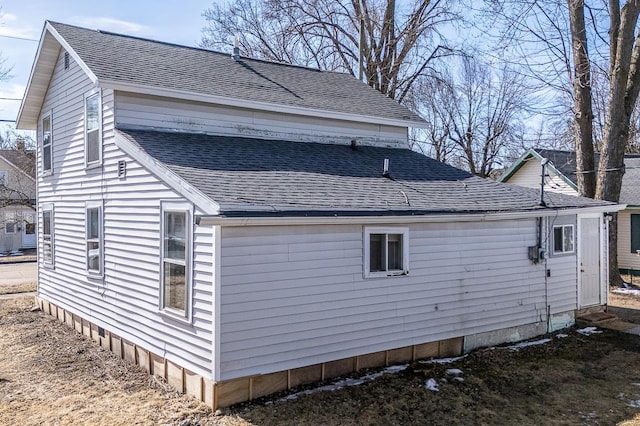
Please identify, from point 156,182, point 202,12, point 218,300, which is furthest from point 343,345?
point 202,12

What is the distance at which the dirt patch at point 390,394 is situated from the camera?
6.34 m

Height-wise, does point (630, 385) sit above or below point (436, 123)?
below

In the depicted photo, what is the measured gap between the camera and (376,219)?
24.9 ft

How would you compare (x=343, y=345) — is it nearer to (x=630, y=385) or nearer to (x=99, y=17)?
(x=630, y=385)

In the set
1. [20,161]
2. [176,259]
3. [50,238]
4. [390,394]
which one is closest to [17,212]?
[20,161]

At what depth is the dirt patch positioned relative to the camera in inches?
250

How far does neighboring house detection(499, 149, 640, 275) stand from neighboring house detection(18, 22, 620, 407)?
689 centimetres

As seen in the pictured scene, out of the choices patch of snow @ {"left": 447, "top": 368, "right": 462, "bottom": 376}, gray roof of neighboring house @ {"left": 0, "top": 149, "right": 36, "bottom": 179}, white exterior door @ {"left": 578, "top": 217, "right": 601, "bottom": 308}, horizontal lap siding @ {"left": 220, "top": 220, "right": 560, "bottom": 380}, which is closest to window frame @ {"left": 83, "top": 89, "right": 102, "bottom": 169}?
horizontal lap siding @ {"left": 220, "top": 220, "right": 560, "bottom": 380}

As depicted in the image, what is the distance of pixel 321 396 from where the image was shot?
6895 mm

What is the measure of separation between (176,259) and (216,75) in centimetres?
527

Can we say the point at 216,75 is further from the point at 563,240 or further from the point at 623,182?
the point at 623,182

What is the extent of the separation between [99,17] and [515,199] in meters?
14.9

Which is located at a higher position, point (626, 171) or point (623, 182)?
point (626, 171)

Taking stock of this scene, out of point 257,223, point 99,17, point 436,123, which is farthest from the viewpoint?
point 436,123
